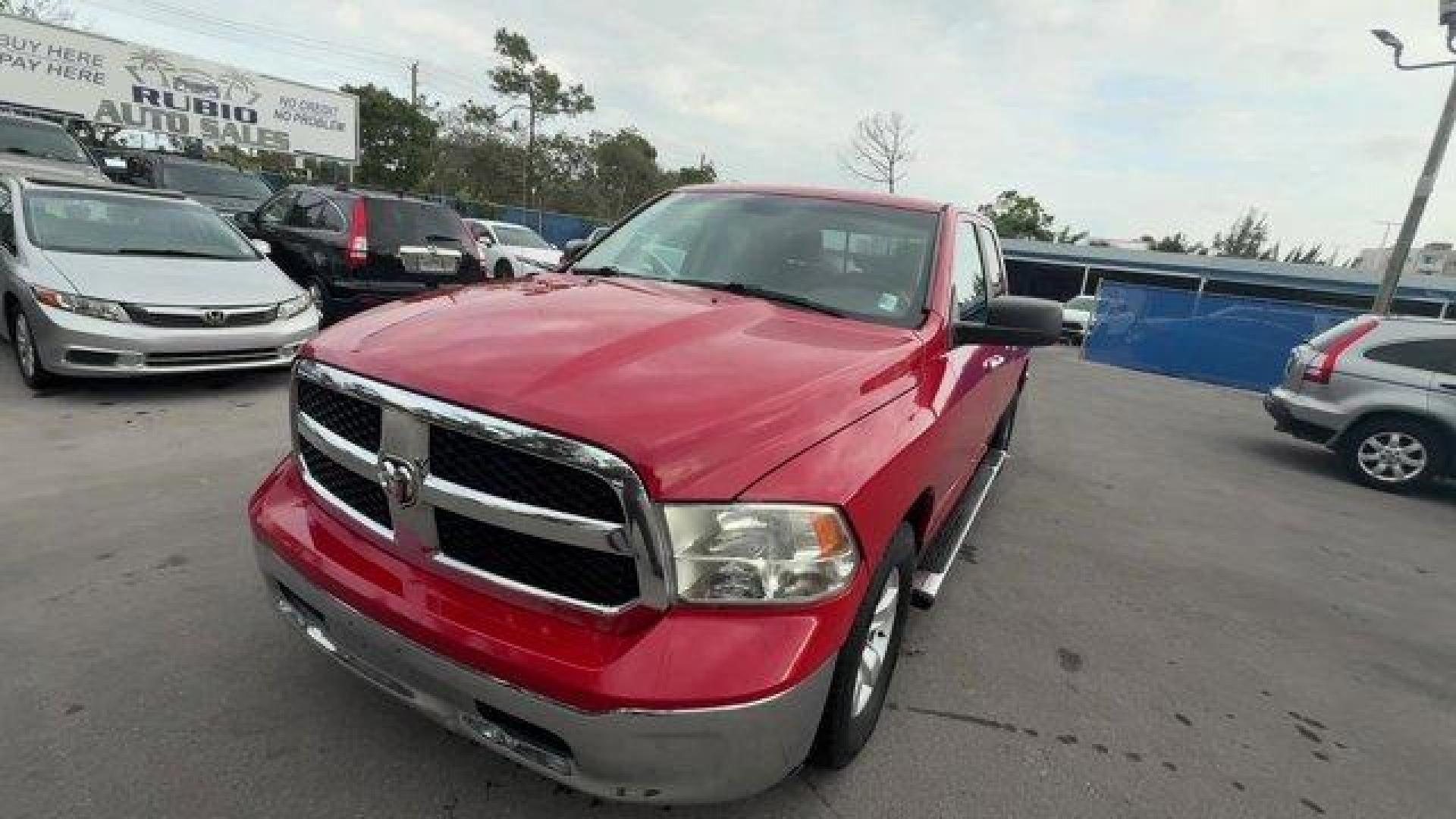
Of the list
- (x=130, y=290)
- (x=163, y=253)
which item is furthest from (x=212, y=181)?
(x=130, y=290)

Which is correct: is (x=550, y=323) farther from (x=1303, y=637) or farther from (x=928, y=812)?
(x=1303, y=637)

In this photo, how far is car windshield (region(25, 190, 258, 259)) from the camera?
602cm

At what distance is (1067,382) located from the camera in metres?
12.7

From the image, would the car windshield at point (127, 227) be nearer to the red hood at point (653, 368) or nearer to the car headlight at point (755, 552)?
the red hood at point (653, 368)

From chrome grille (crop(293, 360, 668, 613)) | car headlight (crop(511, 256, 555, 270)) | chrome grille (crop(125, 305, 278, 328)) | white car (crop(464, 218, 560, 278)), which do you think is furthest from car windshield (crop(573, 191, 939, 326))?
car headlight (crop(511, 256, 555, 270))

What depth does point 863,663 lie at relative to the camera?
2297mm

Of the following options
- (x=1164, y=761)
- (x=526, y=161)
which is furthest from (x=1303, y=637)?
(x=526, y=161)

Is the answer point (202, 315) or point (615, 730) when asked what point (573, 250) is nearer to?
point (615, 730)

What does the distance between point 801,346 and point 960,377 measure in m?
1.05

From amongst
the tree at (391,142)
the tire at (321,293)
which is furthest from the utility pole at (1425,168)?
the tree at (391,142)

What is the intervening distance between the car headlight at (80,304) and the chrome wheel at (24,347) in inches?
12.8

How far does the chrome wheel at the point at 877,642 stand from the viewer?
2.28 meters

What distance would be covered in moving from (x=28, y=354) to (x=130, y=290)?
0.96m

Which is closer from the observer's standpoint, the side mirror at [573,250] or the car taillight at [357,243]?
the side mirror at [573,250]
